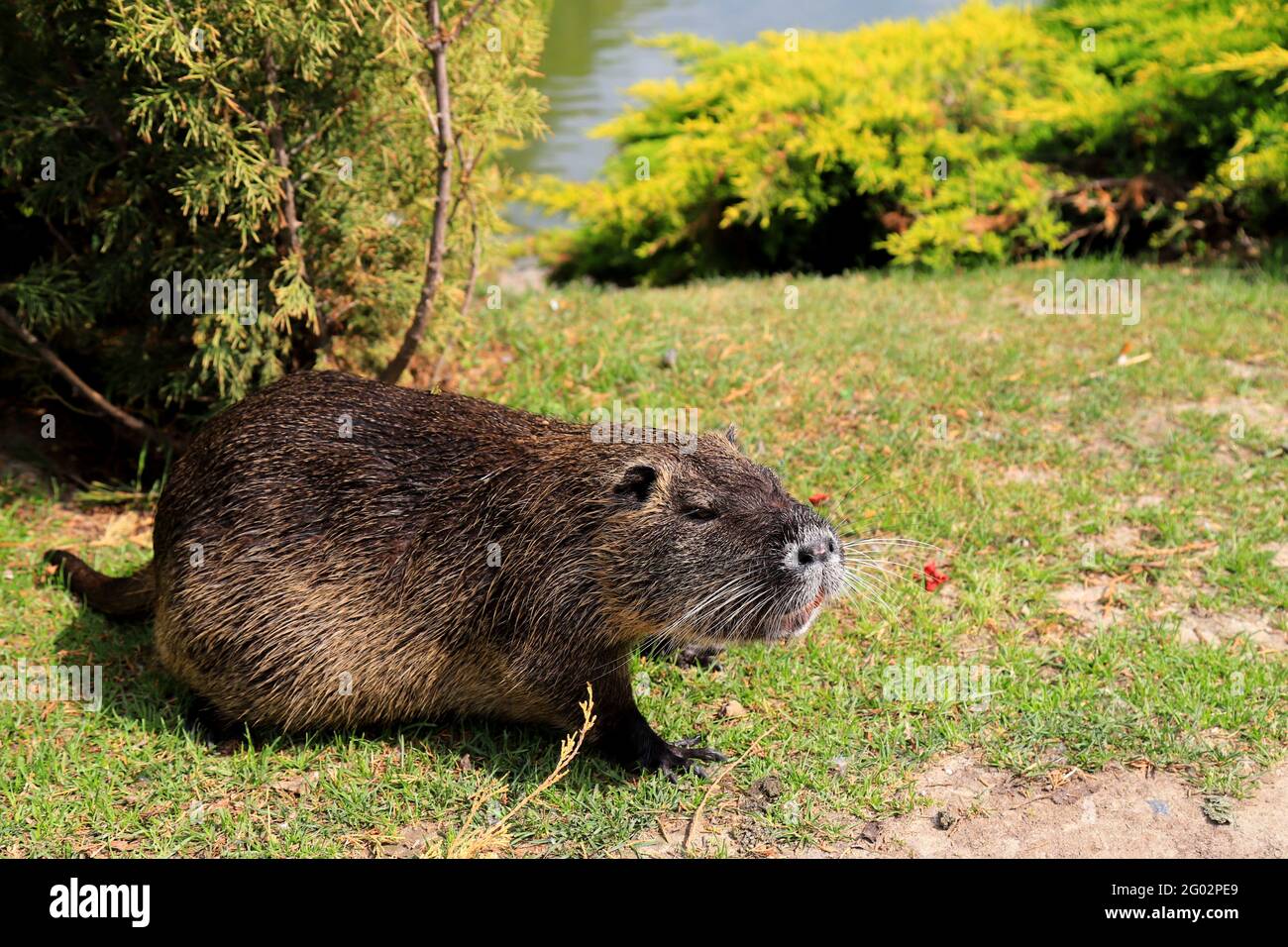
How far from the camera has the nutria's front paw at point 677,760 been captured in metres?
3.79

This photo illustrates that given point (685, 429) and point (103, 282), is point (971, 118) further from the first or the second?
point (103, 282)

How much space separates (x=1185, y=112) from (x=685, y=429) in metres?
4.94

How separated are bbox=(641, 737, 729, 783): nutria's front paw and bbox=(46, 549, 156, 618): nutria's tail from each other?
6.47 ft

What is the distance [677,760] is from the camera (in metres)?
3.82

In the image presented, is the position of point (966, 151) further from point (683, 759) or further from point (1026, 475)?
point (683, 759)

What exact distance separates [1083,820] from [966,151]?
5.69m

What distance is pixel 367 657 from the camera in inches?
153

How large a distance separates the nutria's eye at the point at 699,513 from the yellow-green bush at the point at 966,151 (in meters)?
4.86

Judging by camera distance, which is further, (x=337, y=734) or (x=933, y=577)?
(x=933, y=577)
